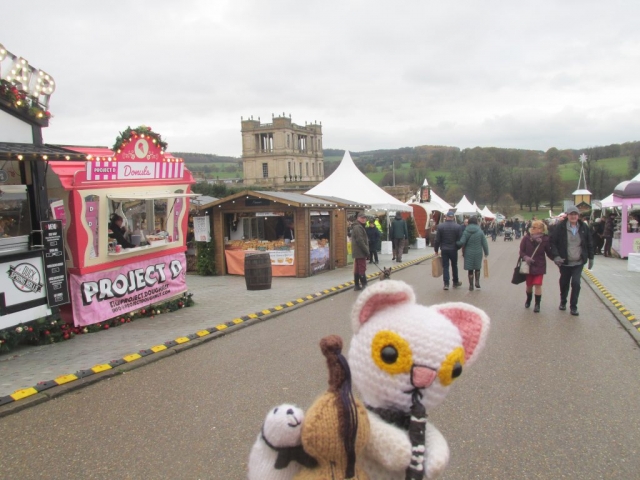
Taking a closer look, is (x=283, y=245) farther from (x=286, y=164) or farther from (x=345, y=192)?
(x=286, y=164)

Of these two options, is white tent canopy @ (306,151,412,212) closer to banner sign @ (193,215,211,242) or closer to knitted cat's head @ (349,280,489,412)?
banner sign @ (193,215,211,242)

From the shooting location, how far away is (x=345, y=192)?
21672 mm

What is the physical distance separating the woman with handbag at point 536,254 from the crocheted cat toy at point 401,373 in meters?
7.28

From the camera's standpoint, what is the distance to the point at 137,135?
8.61 meters

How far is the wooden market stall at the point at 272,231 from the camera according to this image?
1441 cm

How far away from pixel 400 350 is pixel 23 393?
4730mm

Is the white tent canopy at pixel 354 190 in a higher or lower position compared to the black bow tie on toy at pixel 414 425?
higher

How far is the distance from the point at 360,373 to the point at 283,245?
12.7 m

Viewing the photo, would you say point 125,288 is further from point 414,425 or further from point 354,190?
point 354,190

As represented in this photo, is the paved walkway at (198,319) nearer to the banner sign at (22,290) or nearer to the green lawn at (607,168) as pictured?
the banner sign at (22,290)

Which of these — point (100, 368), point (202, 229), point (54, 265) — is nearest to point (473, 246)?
point (202, 229)

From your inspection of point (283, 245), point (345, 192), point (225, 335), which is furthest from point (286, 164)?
point (225, 335)

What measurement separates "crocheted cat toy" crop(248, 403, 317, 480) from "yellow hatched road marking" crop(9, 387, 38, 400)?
4.18 m

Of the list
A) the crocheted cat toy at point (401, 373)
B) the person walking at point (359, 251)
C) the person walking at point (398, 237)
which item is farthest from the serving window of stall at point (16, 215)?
the person walking at point (398, 237)
